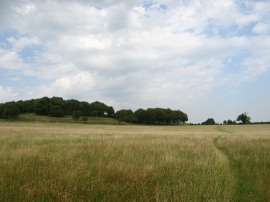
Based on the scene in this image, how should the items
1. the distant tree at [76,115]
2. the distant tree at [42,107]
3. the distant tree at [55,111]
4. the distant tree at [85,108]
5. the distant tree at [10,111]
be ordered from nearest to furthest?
the distant tree at [10,111]
the distant tree at [76,115]
the distant tree at [55,111]
the distant tree at [42,107]
the distant tree at [85,108]

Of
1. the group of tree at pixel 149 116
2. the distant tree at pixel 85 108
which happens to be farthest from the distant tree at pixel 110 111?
the distant tree at pixel 85 108

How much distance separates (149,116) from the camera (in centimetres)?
13462

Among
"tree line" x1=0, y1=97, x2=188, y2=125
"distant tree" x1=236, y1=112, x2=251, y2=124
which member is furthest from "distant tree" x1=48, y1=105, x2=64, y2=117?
"distant tree" x1=236, y1=112, x2=251, y2=124

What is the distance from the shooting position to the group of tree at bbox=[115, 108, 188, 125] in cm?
13332

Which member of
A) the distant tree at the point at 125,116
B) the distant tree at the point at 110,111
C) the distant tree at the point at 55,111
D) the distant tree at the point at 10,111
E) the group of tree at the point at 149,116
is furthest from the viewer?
the distant tree at the point at 110,111

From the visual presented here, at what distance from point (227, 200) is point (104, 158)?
17.9 ft

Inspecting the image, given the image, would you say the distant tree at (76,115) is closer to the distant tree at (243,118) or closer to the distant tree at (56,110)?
the distant tree at (56,110)

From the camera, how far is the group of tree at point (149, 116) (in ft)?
437

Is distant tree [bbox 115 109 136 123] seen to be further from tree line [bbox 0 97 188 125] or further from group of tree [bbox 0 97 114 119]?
group of tree [bbox 0 97 114 119]

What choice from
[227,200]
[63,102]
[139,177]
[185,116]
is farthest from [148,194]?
[185,116]

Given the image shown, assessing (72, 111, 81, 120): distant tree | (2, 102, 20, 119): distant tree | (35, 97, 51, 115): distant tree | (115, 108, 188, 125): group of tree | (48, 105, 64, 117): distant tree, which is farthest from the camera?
(115, 108, 188, 125): group of tree

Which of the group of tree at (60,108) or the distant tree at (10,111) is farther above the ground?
the group of tree at (60,108)

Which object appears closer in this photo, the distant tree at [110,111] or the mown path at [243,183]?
the mown path at [243,183]

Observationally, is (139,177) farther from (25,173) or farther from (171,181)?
(25,173)
